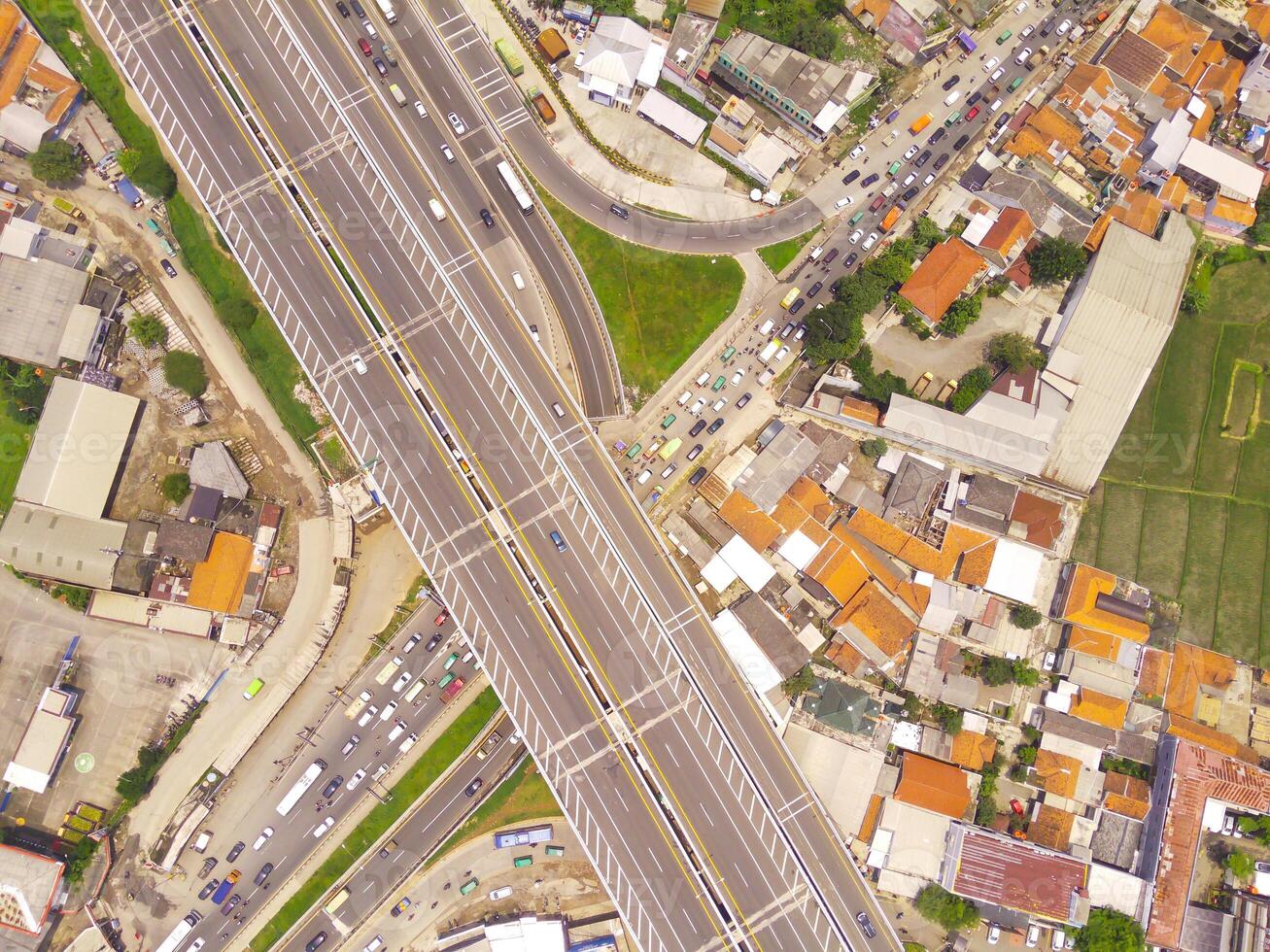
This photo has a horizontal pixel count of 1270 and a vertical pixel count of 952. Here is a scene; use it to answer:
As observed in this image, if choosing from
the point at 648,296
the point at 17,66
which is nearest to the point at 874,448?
the point at 648,296

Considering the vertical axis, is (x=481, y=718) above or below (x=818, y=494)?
below

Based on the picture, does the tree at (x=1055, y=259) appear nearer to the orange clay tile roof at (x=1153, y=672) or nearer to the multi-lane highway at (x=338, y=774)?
the orange clay tile roof at (x=1153, y=672)

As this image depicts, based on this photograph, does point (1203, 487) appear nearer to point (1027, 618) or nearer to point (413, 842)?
point (1027, 618)

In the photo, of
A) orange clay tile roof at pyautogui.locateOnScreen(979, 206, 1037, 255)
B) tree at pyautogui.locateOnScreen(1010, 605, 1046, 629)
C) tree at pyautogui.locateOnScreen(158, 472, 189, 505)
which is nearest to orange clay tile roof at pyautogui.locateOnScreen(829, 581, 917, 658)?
tree at pyautogui.locateOnScreen(1010, 605, 1046, 629)

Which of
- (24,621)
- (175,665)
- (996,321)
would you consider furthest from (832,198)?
(24,621)

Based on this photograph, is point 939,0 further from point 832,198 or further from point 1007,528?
point 1007,528
